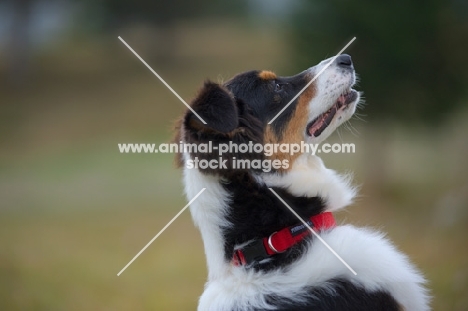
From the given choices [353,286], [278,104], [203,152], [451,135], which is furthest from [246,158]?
[451,135]

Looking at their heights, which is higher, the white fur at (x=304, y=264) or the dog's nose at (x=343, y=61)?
the dog's nose at (x=343, y=61)

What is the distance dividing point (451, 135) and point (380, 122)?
54.9 inches

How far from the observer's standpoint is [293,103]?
147 inches

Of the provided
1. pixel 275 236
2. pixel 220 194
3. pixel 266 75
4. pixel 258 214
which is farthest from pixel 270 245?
pixel 266 75

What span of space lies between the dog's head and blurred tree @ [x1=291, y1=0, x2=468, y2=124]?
16.0 ft

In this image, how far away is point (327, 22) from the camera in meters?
8.66

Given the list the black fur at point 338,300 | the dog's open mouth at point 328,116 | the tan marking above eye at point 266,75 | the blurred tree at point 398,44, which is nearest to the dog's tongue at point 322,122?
the dog's open mouth at point 328,116

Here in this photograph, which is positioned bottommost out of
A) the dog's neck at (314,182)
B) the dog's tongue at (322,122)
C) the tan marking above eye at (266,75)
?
the dog's neck at (314,182)

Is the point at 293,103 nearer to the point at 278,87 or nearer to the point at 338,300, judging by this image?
the point at 278,87

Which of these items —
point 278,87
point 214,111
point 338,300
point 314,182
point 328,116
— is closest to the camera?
point 338,300

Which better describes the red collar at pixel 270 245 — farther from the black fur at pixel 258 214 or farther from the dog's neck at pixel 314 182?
the dog's neck at pixel 314 182

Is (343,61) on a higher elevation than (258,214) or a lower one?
higher

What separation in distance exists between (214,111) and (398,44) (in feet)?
19.7

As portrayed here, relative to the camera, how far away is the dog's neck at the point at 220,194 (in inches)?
129
